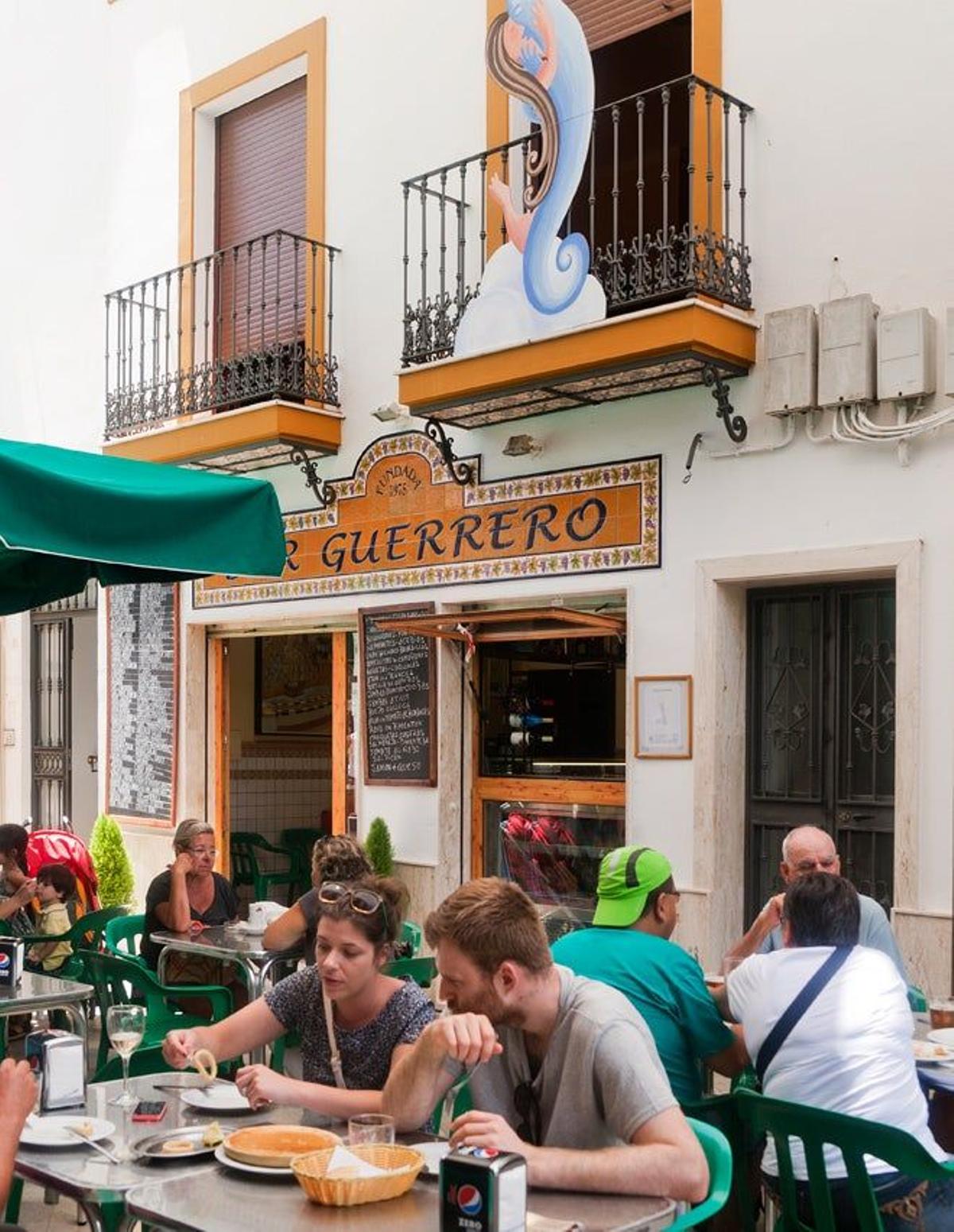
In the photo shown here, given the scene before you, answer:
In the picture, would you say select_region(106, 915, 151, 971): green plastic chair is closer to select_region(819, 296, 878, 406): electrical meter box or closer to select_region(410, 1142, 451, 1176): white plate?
select_region(410, 1142, 451, 1176): white plate

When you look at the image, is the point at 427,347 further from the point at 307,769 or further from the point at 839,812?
the point at 307,769

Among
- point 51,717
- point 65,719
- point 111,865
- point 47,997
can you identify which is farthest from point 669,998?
point 51,717

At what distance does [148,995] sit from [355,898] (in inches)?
105

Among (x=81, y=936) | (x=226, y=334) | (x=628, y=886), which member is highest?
(x=226, y=334)

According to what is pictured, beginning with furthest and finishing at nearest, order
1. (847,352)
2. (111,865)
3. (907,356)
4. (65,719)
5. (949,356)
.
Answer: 1. (65,719)
2. (111,865)
3. (847,352)
4. (907,356)
5. (949,356)

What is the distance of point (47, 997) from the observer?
5332 mm

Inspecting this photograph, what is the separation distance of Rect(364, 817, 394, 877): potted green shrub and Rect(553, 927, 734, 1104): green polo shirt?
481cm

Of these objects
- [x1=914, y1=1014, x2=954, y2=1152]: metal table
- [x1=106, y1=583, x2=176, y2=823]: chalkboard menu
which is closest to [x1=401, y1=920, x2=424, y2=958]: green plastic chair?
[x1=914, y1=1014, x2=954, y2=1152]: metal table

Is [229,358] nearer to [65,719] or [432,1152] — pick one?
[65,719]

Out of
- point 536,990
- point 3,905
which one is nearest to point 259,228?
point 3,905

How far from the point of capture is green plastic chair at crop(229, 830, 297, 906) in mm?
11172

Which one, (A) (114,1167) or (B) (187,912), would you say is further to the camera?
(B) (187,912)

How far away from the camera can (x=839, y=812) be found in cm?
688

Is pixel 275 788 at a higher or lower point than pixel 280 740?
lower
